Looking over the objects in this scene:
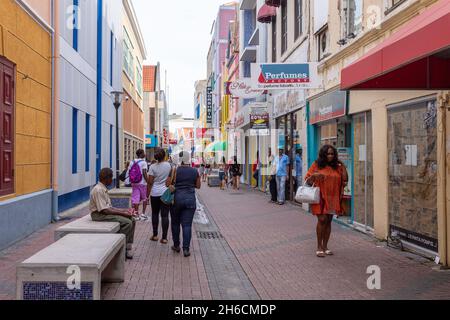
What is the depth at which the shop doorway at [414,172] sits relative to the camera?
309 inches

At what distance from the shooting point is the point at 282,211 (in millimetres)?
15281

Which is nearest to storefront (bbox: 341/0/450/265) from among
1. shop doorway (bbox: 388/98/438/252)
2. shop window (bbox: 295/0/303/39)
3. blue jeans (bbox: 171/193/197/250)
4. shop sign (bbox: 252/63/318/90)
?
shop doorway (bbox: 388/98/438/252)

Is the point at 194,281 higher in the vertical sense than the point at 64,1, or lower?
lower

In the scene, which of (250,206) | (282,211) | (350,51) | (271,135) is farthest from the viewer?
(271,135)

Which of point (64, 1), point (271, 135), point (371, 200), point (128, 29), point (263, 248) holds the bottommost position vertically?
point (263, 248)

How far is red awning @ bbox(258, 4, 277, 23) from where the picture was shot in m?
20.6

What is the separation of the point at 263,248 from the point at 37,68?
5.91m

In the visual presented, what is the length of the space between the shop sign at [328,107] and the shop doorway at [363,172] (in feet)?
1.70

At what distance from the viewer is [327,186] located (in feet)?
26.9

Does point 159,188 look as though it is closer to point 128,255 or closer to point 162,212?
point 162,212

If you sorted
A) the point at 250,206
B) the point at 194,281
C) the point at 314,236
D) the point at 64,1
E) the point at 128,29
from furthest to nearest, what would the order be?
the point at 128,29 → the point at 250,206 → the point at 64,1 → the point at 314,236 → the point at 194,281

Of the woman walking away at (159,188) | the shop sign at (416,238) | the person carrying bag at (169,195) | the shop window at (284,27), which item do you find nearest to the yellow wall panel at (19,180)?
the woman walking away at (159,188)

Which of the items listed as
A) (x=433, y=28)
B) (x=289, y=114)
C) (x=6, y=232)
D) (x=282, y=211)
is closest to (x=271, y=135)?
(x=289, y=114)
